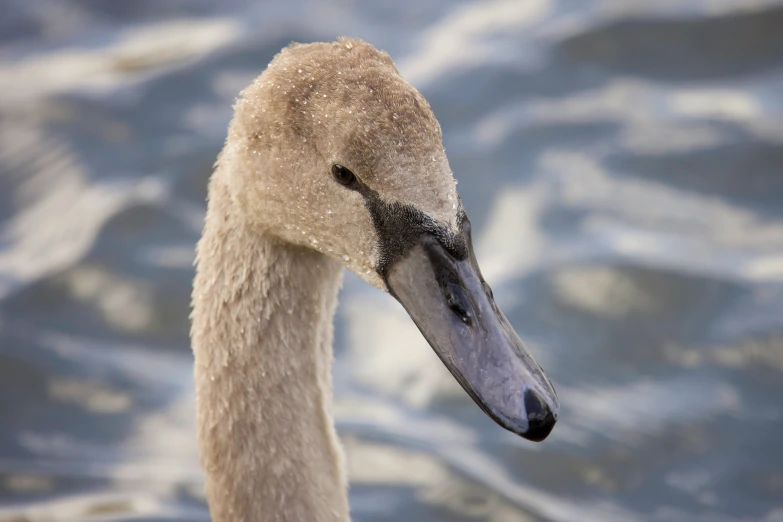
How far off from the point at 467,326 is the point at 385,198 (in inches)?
17.5

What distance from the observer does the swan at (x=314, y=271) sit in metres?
2.96

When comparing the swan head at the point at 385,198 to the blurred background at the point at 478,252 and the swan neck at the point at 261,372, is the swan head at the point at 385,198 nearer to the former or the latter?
the swan neck at the point at 261,372

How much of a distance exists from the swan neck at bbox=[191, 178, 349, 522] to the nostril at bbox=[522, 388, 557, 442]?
3.20 ft

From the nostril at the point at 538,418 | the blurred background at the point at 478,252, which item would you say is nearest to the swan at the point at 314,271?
the nostril at the point at 538,418

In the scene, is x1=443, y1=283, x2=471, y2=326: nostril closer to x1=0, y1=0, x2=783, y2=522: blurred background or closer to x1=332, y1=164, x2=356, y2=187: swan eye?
x1=332, y1=164, x2=356, y2=187: swan eye

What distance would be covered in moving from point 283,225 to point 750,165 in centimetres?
423

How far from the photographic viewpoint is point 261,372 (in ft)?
11.7

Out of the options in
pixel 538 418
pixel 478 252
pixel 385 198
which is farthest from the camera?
pixel 478 252

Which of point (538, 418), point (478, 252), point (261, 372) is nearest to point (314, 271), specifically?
point (261, 372)

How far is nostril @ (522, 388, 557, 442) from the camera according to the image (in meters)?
2.85

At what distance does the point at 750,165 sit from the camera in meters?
6.59

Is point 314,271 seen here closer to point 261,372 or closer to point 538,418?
point 261,372

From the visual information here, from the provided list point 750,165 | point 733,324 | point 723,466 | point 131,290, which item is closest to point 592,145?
point 750,165

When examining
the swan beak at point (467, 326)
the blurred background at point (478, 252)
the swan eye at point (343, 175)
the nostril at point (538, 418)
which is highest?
the blurred background at point (478, 252)
